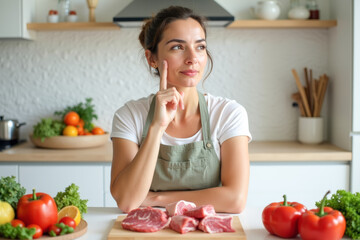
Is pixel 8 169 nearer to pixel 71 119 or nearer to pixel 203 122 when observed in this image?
pixel 71 119

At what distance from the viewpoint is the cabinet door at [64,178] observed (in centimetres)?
312

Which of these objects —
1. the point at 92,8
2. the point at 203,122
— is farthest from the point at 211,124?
the point at 92,8

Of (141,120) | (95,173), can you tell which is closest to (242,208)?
(141,120)

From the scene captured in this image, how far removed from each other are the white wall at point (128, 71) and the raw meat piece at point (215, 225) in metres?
2.33

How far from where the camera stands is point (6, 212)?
135cm

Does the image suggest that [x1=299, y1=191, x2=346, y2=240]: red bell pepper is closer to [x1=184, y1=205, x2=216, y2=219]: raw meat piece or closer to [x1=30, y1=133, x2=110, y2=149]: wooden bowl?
[x1=184, y1=205, x2=216, y2=219]: raw meat piece

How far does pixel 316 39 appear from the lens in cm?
366

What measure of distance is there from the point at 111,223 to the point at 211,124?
697mm

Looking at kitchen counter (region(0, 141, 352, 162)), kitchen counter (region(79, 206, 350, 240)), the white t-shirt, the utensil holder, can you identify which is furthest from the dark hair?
the utensil holder

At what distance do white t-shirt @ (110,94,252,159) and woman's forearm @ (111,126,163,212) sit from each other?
7.5 inches

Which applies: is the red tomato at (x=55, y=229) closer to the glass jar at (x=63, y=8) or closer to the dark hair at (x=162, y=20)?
the dark hair at (x=162, y=20)

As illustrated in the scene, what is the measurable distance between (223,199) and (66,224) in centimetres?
63

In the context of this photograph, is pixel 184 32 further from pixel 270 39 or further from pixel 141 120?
pixel 270 39

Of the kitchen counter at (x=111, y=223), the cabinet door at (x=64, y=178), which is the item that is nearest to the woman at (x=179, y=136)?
the kitchen counter at (x=111, y=223)
